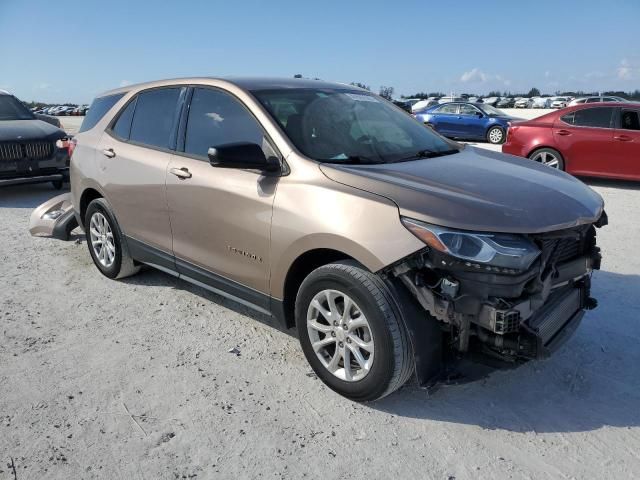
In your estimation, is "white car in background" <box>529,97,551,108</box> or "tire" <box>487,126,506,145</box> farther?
"white car in background" <box>529,97,551,108</box>

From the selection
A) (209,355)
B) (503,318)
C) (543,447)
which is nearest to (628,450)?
(543,447)

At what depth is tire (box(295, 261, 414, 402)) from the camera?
2.77 m

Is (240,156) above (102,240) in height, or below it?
above

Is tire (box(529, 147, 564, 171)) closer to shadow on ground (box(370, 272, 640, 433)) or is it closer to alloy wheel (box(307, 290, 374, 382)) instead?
shadow on ground (box(370, 272, 640, 433))

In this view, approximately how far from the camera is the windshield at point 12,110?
9688 mm

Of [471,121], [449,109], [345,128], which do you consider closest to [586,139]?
[345,128]

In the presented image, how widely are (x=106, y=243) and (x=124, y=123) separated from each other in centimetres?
111

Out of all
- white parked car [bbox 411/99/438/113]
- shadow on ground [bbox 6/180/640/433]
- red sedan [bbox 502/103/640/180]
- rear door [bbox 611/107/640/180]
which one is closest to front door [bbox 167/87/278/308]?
shadow on ground [bbox 6/180/640/433]

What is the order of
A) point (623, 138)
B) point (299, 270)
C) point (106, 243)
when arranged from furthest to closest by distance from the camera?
point (623, 138), point (106, 243), point (299, 270)

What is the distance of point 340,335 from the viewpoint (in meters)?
3.04

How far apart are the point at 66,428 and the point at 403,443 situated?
5.76 feet

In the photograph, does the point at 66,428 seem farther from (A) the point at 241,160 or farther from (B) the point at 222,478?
(A) the point at 241,160

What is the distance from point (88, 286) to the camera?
492 cm

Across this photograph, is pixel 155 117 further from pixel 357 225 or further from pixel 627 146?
pixel 627 146
